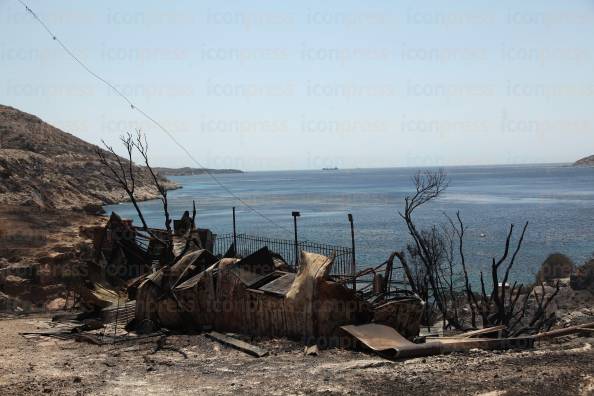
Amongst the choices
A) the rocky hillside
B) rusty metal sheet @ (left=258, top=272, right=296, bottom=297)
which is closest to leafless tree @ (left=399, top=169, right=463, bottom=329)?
rusty metal sheet @ (left=258, top=272, right=296, bottom=297)

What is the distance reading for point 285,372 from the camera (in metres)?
9.84

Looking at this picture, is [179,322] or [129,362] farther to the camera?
[179,322]

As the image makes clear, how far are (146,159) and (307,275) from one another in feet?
49.4

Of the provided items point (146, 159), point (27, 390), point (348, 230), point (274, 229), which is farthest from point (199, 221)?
point (27, 390)

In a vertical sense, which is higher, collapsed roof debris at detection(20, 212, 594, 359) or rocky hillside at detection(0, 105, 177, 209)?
rocky hillside at detection(0, 105, 177, 209)

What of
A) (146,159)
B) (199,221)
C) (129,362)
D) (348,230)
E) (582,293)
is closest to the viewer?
(129,362)

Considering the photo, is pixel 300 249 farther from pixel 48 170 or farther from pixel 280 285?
pixel 48 170

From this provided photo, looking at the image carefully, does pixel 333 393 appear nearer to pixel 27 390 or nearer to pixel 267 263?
pixel 27 390

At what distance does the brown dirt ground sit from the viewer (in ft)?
28.7

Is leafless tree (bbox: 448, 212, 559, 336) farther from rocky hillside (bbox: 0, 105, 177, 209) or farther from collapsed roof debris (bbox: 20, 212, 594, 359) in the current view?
rocky hillside (bbox: 0, 105, 177, 209)

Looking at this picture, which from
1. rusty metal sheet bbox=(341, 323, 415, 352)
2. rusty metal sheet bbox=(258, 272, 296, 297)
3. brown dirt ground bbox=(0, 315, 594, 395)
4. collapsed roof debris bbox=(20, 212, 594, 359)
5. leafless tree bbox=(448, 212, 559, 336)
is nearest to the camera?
brown dirt ground bbox=(0, 315, 594, 395)

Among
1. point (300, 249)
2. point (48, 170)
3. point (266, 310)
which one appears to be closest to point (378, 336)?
point (266, 310)

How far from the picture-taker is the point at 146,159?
25.0 meters

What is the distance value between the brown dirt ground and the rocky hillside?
43.0 m
